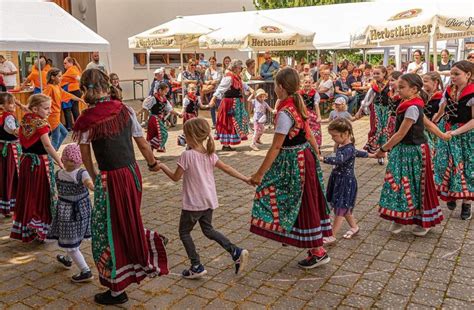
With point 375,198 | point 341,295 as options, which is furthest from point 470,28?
point 341,295

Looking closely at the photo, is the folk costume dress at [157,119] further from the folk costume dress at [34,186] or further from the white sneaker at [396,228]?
the white sneaker at [396,228]

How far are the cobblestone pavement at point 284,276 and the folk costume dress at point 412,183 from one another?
0.78 ft

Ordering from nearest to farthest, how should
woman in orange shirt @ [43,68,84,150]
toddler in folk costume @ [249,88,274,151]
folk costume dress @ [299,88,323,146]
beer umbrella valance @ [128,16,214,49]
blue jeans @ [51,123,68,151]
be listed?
folk costume dress @ [299,88,323,146] < woman in orange shirt @ [43,68,84,150] < blue jeans @ [51,123,68,151] < toddler in folk costume @ [249,88,274,151] < beer umbrella valance @ [128,16,214,49]

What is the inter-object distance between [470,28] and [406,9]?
1.36 meters

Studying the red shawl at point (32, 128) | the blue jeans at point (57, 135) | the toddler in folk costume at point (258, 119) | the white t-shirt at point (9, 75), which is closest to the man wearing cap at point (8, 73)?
the white t-shirt at point (9, 75)

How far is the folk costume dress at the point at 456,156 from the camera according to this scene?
5684mm

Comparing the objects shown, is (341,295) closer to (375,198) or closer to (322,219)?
(322,219)

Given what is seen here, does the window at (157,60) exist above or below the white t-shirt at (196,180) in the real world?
above

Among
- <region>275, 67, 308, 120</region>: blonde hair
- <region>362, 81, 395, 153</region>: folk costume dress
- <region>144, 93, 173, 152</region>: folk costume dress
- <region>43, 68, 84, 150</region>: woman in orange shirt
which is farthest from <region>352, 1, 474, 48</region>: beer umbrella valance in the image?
<region>275, 67, 308, 120</region>: blonde hair

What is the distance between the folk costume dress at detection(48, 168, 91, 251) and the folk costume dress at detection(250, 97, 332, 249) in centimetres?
153

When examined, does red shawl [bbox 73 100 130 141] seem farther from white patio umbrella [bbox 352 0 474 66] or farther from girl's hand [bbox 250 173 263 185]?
white patio umbrella [bbox 352 0 474 66]

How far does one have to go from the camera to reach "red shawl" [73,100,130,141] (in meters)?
3.57

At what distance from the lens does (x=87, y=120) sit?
3.58 m

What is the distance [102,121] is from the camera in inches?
141
